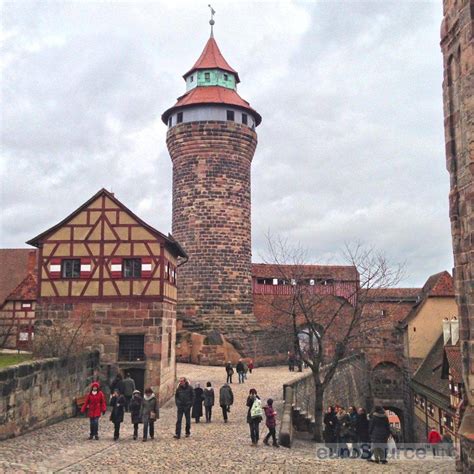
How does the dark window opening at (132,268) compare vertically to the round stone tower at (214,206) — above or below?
below

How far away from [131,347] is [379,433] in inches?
391

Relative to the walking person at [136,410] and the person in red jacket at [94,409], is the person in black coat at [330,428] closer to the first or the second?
the walking person at [136,410]

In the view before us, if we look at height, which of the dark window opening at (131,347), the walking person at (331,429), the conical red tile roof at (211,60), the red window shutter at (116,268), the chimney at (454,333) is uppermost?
the conical red tile roof at (211,60)

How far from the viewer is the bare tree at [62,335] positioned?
17.6 m

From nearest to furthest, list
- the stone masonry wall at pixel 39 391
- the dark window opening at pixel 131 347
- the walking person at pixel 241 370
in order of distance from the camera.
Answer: the stone masonry wall at pixel 39 391, the dark window opening at pixel 131 347, the walking person at pixel 241 370

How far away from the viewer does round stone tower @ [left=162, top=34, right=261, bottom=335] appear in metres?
31.9

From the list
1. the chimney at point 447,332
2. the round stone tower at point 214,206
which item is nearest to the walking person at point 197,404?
the chimney at point 447,332

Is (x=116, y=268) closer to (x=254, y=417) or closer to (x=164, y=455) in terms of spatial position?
(x=254, y=417)

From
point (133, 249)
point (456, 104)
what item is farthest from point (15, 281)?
point (456, 104)

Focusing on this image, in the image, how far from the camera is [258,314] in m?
34.8

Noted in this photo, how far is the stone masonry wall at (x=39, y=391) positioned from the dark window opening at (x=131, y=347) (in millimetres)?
1874

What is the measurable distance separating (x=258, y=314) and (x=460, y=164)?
85.1 ft

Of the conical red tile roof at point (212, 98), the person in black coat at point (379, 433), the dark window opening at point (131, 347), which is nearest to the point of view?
the person in black coat at point (379, 433)

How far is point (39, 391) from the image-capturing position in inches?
511
